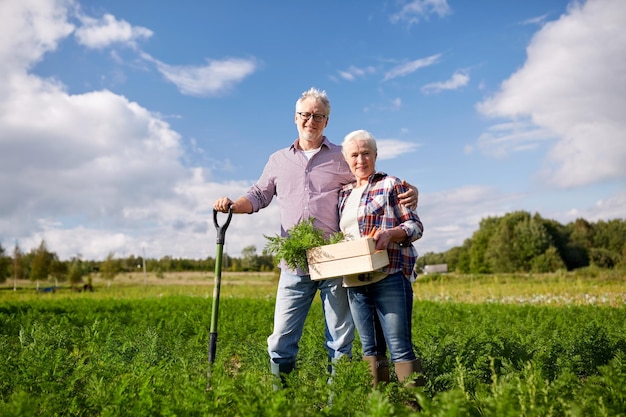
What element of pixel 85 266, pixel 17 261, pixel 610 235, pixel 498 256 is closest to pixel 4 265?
pixel 17 261

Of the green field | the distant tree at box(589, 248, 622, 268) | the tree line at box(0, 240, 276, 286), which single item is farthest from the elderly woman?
the distant tree at box(589, 248, 622, 268)

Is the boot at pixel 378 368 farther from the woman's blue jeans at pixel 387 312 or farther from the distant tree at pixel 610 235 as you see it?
the distant tree at pixel 610 235

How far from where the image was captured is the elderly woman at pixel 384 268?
3787 millimetres

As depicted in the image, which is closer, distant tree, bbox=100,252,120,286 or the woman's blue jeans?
the woman's blue jeans

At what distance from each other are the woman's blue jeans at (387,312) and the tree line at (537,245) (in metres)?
36.5

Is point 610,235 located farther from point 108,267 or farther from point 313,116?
point 313,116

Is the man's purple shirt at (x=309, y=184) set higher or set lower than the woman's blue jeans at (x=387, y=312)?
higher

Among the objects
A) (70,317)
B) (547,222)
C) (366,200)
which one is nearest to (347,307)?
(366,200)

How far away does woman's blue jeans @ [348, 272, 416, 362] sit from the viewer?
3799 mm

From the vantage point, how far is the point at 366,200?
3.90 metres

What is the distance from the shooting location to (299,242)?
157 inches

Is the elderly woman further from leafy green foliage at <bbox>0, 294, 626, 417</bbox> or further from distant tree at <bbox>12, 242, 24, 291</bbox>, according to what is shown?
distant tree at <bbox>12, 242, 24, 291</bbox>

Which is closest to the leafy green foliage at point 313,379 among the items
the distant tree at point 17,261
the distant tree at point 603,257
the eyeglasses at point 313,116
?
the eyeglasses at point 313,116

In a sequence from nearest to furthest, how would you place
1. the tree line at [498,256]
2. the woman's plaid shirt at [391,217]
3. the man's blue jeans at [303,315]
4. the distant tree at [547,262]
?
the woman's plaid shirt at [391,217] → the man's blue jeans at [303,315] → the tree line at [498,256] → the distant tree at [547,262]
